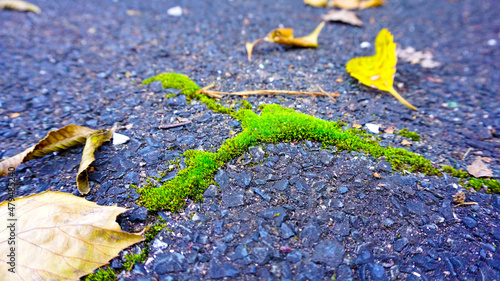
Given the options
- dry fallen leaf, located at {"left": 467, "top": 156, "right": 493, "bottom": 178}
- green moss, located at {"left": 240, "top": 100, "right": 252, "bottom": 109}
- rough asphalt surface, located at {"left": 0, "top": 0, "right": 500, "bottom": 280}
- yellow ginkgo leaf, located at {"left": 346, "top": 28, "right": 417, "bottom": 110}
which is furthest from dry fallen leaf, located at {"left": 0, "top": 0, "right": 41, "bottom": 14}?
dry fallen leaf, located at {"left": 467, "top": 156, "right": 493, "bottom": 178}

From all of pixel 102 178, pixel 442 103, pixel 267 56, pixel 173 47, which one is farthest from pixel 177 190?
pixel 442 103

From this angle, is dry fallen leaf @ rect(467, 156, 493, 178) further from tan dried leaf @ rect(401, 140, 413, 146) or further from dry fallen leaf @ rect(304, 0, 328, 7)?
dry fallen leaf @ rect(304, 0, 328, 7)

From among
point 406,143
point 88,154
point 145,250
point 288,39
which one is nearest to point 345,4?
point 288,39

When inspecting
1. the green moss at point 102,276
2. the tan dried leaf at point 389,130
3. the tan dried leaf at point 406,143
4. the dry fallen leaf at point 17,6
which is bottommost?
the green moss at point 102,276

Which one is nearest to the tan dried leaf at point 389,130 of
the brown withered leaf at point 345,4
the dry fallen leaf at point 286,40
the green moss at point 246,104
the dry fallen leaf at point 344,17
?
the green moss at point 246,104

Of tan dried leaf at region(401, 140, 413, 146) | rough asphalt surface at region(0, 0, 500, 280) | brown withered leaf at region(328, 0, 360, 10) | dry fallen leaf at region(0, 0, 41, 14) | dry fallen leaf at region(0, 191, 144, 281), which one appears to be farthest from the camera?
brown withered leaf at region(328, 0, 360, 10)

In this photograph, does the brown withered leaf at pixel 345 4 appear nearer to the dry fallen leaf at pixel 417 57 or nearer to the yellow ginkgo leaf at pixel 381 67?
the dry fallen leaf at pixel 417 57

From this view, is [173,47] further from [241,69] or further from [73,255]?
[73,255]
